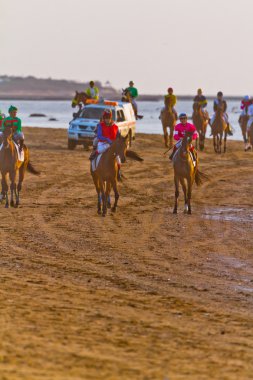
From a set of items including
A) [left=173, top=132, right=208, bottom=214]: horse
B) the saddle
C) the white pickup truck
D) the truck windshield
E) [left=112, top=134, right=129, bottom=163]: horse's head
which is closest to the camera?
[left=112, top=134, right=129, bottom=163]: horse's head

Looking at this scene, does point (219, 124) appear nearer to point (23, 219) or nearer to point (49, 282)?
point (23, 219)

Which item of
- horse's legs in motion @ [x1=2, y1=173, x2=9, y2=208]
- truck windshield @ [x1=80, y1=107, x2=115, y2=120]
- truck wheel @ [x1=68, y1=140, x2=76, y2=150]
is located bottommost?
truck wheel @ [x1=68, y1=140, x2=76, y2=150]

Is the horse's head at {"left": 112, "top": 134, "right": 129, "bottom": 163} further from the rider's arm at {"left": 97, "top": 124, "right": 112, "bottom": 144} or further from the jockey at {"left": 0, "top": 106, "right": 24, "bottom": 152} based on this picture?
the jockey at {"left": 0, "top": 106, "right": 24, "bottom": 152}

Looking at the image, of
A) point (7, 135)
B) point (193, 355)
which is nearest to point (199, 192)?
point (7, 135)

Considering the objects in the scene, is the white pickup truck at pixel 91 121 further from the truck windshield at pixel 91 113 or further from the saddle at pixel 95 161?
the saddle at pixel 95 161

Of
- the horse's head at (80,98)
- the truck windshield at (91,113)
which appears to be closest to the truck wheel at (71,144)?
the truck windshield at (91,113)

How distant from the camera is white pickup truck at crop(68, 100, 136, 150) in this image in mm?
36188

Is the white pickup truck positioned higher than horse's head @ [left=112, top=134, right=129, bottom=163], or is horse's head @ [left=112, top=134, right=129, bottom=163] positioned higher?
horse's head @ [left=112, top=134, right=129, bottom=163]

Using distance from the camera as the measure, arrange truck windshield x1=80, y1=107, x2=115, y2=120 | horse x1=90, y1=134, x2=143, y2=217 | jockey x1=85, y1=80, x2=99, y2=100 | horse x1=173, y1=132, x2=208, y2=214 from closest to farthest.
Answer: horse x1=90, y1=134, x2=143, y2=217
horse x1=173, y1=132, x2=208, y2=214
truck windshield x1=80, y1=107, x2=115, y2=120
jockey x1=85, y1=80, x2=99, y2=100

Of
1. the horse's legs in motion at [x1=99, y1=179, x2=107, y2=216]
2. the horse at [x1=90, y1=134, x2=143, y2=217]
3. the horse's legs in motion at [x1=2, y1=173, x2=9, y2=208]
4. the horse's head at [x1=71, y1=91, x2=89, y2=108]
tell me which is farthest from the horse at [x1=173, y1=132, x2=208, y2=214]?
the horse's head at [x1=71, y1=91, x2=89, y2=108]

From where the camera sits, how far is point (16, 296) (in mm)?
11148

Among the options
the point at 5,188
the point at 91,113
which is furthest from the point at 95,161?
the point at 91,113

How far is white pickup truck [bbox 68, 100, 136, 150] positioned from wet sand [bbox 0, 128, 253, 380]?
12.2 meters

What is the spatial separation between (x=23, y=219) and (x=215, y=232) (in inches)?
145
